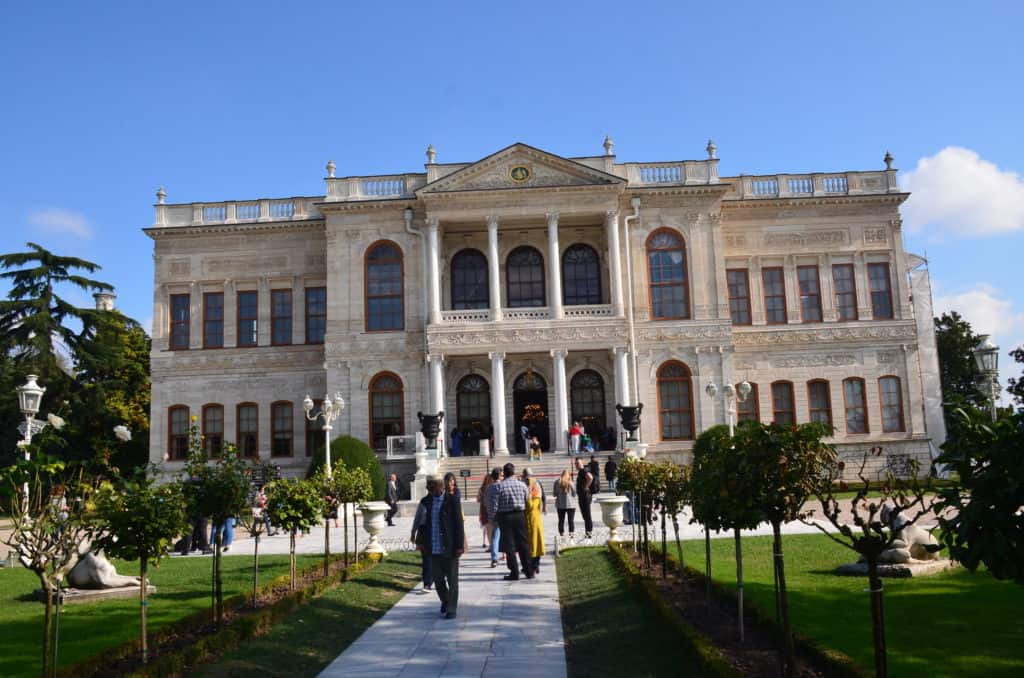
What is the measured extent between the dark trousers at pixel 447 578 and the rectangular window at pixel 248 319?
27.4m

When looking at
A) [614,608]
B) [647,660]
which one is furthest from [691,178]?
[647,660]

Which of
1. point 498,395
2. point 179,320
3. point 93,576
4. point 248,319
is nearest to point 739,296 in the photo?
point 498,395

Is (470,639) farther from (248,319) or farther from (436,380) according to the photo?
(248,319)

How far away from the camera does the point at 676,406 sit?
34.5 meters

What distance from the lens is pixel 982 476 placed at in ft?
17.7

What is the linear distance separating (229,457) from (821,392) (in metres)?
29.3

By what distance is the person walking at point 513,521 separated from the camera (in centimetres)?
1389

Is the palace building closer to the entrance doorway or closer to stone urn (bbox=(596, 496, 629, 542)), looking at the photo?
the entrance doorway

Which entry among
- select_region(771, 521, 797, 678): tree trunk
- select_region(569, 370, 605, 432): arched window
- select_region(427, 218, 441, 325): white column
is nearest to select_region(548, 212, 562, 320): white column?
select_region(569, 370, 605, 432): arched window

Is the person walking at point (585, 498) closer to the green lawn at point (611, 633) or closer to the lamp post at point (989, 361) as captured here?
the green lawn at point (611, 633)

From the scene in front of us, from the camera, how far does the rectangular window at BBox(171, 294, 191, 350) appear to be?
3706 cm

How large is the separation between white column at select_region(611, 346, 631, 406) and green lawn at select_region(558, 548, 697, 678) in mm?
18961

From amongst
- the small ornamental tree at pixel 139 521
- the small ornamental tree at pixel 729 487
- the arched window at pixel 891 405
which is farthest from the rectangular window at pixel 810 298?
the small ornamental tree at pixel 139 521

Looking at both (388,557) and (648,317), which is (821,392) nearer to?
(648,317)
